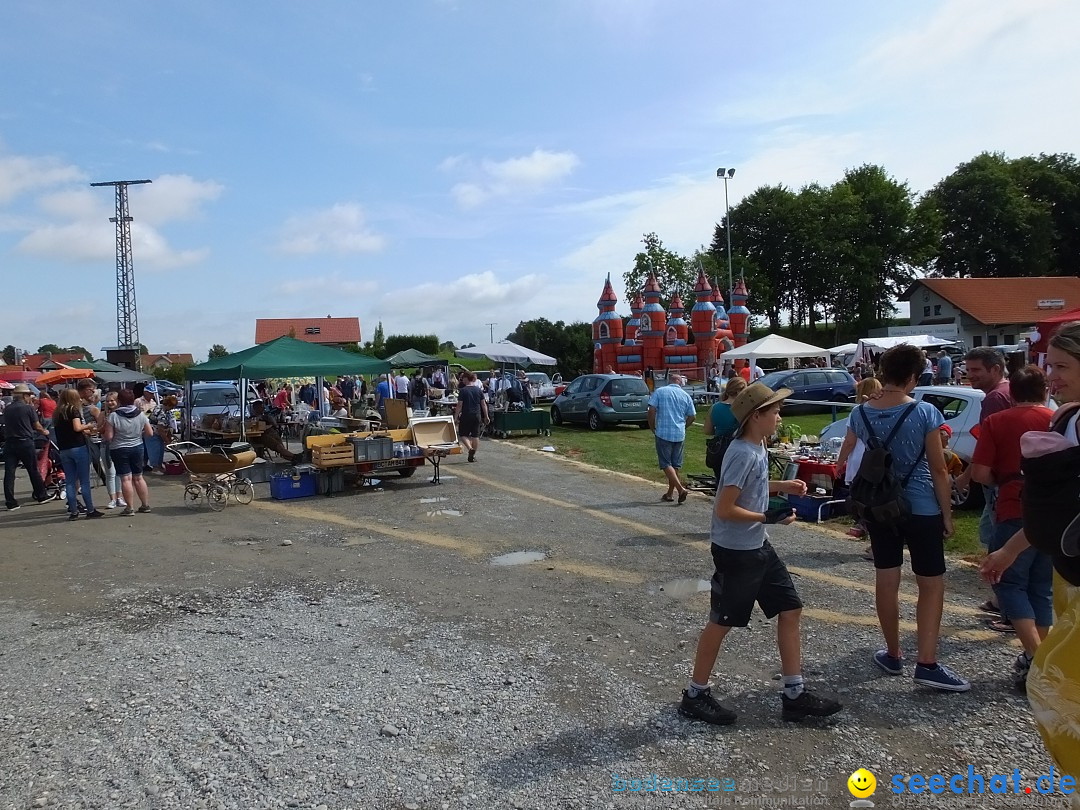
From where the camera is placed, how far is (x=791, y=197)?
56406 millimetres

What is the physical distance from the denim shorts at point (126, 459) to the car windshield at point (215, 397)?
12.9m

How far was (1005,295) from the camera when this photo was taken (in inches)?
1957

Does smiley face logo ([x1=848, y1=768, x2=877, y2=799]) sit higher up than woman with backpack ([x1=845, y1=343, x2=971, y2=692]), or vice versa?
woman with backpack ([x1=845, y1=343, x2=971, y2=692])

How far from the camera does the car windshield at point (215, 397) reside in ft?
72.1

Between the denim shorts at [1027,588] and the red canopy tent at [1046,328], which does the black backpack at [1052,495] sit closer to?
the denim shorts at [1027,588]

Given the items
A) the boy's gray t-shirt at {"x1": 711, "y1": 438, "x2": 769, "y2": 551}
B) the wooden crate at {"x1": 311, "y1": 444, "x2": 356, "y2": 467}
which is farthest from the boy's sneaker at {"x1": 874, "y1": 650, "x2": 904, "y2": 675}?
the wooden crate at {"x1": 311, "y1": 444, "x2": 356, "y2": 467}

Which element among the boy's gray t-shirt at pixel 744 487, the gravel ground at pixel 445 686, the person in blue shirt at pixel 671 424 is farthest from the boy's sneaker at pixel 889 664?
the person in blue shirt at pixel 671 424

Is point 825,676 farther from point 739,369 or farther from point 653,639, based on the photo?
point 739,369

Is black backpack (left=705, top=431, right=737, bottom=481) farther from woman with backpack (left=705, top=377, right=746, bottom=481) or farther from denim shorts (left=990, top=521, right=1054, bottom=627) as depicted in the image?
denim shorts (left=990, top=521, right=1054, bottom=627)

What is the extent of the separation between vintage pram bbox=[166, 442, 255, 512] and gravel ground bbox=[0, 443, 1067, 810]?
2.65 m

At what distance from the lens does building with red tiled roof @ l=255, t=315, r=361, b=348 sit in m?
83.8

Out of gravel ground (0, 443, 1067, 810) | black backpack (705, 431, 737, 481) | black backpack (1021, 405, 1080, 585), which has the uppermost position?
black backpack (1021, 405, 1080, 585)

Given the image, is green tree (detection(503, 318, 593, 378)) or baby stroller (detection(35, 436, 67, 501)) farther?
green tree (detection(503, 318, 593, 378))

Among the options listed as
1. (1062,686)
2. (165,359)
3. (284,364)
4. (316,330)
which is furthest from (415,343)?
(1062,686)
